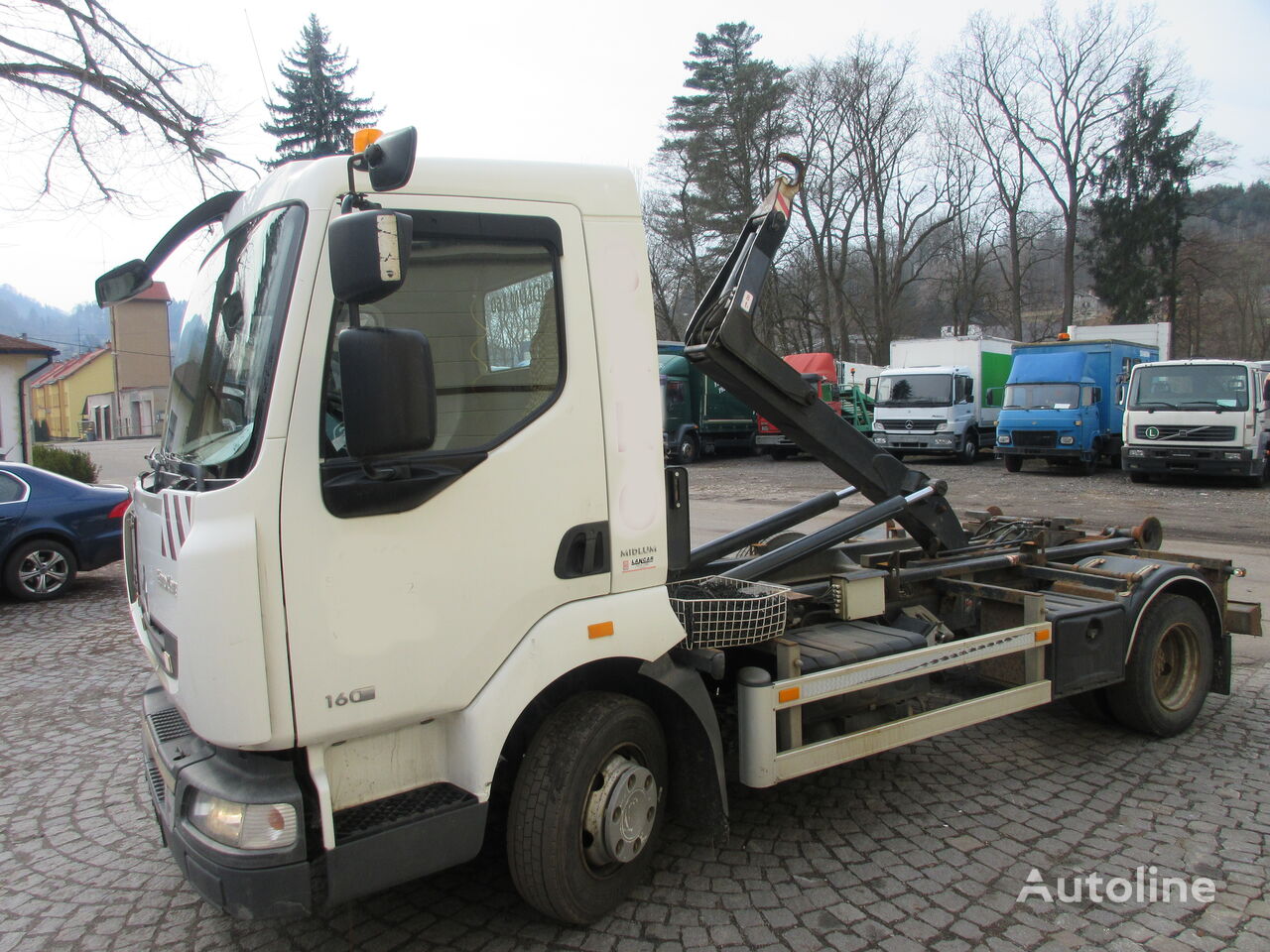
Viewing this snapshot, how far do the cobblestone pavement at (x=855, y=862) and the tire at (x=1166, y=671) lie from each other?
0.14m

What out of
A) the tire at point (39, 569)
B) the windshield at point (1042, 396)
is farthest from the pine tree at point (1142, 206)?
the tire at point (39, 569)

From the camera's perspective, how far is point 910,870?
3.48m

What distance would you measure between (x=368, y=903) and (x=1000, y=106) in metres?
45.6

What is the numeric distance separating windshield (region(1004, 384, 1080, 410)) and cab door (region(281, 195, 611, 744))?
1984 centimetres

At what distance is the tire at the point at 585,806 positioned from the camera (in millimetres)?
2893

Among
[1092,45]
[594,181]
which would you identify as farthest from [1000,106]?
[594,181]

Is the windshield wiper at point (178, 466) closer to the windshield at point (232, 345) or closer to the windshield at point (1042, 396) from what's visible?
the windshield at point (232, 345)

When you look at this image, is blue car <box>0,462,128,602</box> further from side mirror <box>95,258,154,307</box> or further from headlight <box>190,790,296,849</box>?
headlight <box>190,790,296,849</box>

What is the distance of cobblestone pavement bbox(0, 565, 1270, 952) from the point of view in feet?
10.2

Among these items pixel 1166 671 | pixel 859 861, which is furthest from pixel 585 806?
pixel 1166 671

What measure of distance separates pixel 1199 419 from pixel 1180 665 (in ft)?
46.1

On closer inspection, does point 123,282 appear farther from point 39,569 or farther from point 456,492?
point 39,569

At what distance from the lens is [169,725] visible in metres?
3.08

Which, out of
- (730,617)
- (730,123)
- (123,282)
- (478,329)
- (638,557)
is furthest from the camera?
(730,123)
